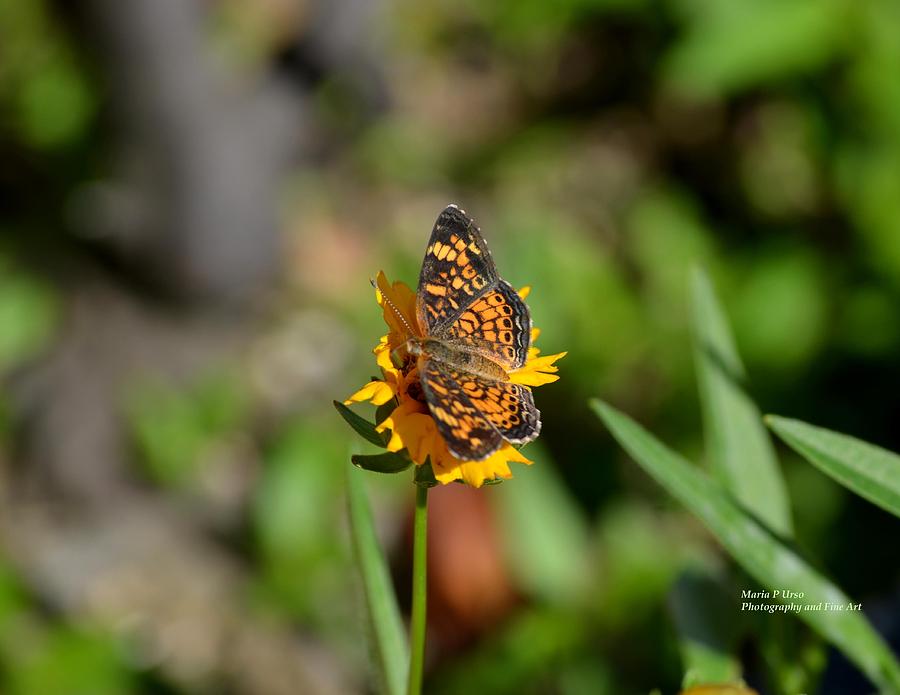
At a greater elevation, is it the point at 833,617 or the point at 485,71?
the point at 485,71

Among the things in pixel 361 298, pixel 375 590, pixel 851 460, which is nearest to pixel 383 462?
pixel 375 590

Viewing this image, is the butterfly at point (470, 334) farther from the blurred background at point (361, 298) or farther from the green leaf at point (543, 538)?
the green leaf at point (543, 538)

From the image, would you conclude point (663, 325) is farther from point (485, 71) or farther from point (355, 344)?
point (485, 71)

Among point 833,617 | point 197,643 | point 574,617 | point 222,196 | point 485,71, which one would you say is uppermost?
point 485,71

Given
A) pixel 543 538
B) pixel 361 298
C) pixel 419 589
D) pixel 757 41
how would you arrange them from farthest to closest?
pixel 361 298 < pixel 757 41 < pixel 543 538 < pixel 419 589

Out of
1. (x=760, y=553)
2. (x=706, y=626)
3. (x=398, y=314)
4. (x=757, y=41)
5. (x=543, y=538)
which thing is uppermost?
(x=757, y=41)

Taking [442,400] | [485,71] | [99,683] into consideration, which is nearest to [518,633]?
[99,683]

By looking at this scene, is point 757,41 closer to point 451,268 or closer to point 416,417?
point 451,268

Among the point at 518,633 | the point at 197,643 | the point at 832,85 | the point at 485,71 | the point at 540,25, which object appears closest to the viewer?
the point at 518,633
